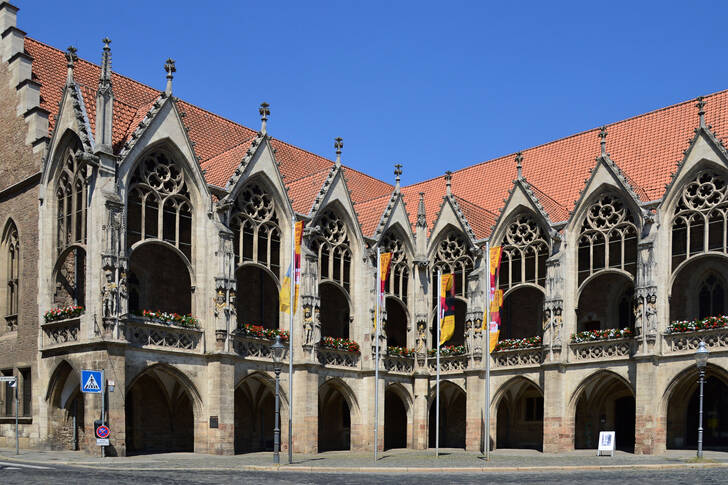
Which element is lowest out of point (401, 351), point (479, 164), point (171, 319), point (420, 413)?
point (420, 413)

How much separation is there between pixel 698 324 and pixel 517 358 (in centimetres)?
884

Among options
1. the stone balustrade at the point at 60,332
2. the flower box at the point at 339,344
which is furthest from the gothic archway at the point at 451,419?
the stone balustrade at the point at 60,332

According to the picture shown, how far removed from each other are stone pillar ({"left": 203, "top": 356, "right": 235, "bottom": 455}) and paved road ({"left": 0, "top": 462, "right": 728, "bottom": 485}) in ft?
31.2

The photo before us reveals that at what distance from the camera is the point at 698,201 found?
1506 inches

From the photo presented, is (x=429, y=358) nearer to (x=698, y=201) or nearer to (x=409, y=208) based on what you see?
(x=409, y=208)

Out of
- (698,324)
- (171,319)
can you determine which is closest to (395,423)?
(171,319)

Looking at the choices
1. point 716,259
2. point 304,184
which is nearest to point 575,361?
point 716,259

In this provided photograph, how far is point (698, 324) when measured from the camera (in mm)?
36875

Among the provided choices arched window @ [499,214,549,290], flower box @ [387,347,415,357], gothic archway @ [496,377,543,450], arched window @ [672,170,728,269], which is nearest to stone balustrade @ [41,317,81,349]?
flower box @ [387,347,415,357]

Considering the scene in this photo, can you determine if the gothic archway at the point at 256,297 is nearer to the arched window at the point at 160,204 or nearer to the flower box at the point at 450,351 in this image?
the arched window at the point at 160,204

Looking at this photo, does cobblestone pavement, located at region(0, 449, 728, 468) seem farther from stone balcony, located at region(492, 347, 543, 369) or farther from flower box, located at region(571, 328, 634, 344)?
stone balcony, located at region(492, 347, 543, 369)

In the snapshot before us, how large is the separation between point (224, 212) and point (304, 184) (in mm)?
7176

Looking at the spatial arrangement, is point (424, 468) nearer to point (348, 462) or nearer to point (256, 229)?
point (348, 462)

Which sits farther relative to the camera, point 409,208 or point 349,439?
point 409,208
